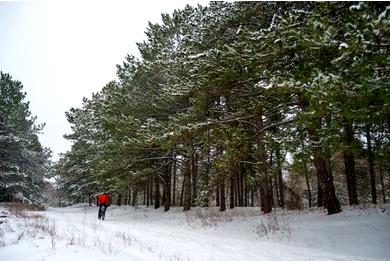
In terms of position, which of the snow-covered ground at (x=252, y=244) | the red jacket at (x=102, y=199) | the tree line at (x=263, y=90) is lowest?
the snow-covered ground at (x=252, y=244)

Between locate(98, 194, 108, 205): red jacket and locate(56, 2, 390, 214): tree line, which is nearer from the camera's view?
locate(56, 2, 390, 214): tree line

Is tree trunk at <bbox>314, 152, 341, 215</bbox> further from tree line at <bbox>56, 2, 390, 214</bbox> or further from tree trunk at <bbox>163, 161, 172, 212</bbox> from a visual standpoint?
tree trunk at <bbox>163, 161, 172, 212</bbox>

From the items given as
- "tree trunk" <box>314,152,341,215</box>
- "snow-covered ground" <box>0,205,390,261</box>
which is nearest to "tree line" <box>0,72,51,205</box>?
"snow-covered ground" <box>0,205,390,261</box>

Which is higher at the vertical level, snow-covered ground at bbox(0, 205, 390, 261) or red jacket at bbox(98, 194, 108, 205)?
red jacket at bbox(98, 194, 108, 205)

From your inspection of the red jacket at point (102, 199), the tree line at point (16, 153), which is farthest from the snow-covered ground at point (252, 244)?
the tree line at point (16, 153)

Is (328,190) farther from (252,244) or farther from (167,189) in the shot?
(167,189)

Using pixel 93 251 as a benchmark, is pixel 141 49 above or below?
above

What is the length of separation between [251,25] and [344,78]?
6.02 m

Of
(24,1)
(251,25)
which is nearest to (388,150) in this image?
(251,25)

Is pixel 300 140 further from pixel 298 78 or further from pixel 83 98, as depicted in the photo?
pixel 83 98

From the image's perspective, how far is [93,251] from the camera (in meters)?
7.20

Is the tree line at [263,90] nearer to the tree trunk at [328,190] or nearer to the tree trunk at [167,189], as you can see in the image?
the tree trunk at [328,190]

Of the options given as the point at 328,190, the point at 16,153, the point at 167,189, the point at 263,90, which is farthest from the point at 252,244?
the point at 16,153

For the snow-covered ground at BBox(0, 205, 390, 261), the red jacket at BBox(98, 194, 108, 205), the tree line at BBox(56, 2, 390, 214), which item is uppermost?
the tree line at BBox(56, 2, 390, 214)
